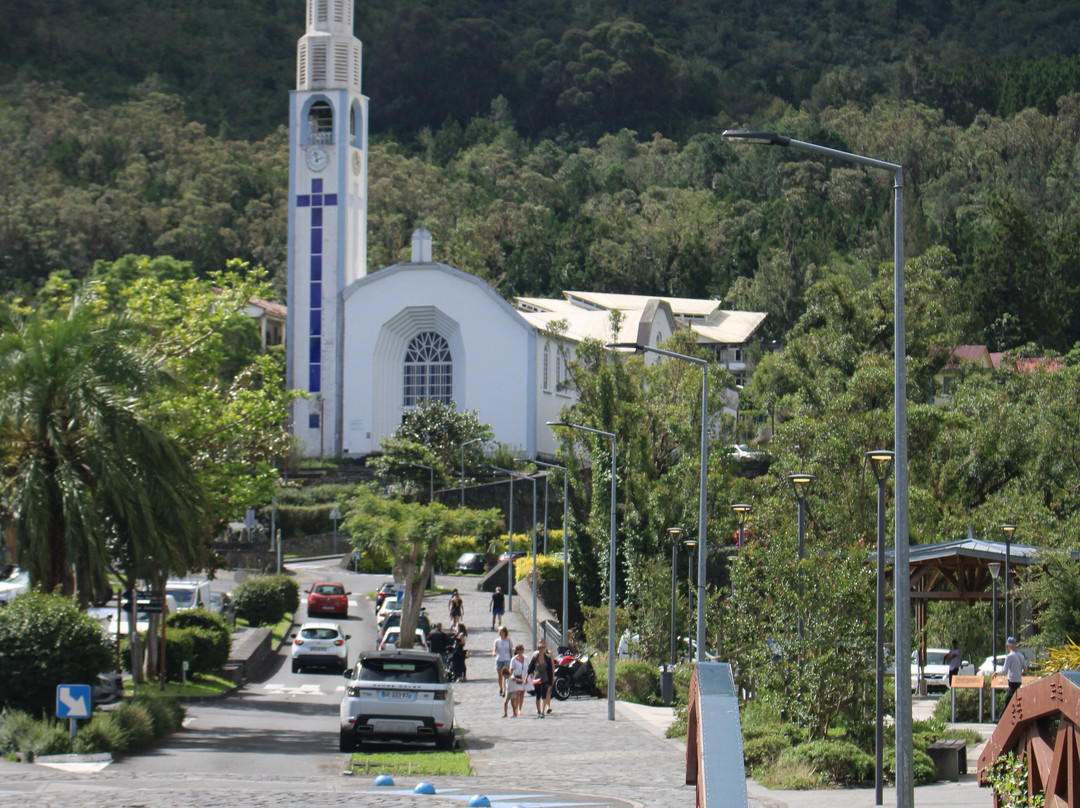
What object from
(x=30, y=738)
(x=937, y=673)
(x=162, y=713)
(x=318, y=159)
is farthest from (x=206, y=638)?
(x=318, y=159)

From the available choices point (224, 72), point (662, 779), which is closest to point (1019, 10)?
point (224, 72)

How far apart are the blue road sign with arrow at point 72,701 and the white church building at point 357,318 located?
5992 centimetres

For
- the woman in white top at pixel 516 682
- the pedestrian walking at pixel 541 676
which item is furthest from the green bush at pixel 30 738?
the pedestrian walking at pixel 541 676

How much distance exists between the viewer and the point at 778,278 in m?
101

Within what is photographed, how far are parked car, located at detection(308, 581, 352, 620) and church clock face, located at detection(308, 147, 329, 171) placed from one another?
3923cm

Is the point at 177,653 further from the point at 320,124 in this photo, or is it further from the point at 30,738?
the point at 320,124

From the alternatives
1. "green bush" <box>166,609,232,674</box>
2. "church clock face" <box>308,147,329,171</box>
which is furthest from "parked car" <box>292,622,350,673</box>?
"church clock face" <box>308,147,329,171</box>

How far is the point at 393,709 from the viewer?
70.0 ft

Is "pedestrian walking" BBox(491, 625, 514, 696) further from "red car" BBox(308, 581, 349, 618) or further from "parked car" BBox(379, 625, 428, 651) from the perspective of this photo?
"red car" BBox(308, 581, 349, 618)

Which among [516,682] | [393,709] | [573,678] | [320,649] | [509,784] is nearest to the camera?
[509,784]

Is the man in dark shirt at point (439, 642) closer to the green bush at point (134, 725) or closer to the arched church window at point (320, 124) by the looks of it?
the green bush at point (134, 725)

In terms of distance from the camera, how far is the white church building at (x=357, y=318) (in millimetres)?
79375

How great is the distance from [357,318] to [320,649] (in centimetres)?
4730

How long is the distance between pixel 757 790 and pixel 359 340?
64.1 metres
